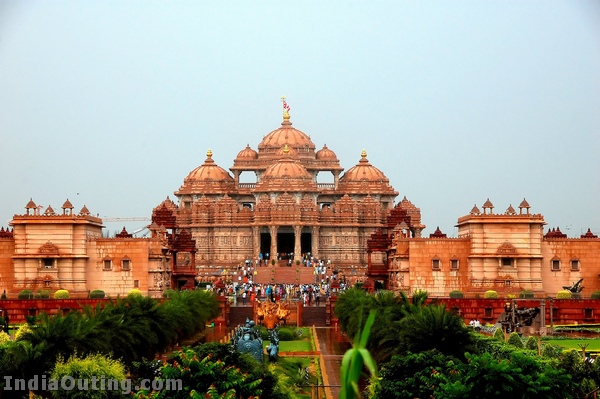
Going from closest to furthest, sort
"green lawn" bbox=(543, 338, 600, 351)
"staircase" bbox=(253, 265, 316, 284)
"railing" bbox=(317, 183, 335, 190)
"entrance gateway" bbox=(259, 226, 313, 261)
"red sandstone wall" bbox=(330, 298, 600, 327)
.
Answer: "green lawn" bbox=(543, 338, 600, 351) → "red sandstone wall" bbox=(330, 298, 600, 327) → "staircase" bbox=(253, 265, 316, 284) → "entrance gateway" bbox=(259, 226, 313, 261) → "railing" bbox=(317, 183, 335, 190)

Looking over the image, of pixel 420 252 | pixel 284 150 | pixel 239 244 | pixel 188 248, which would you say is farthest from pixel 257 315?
pixel 284 150

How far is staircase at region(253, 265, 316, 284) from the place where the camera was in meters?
95.5

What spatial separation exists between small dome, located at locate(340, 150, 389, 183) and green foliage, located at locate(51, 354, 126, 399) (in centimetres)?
8341

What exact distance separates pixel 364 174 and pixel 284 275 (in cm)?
2418

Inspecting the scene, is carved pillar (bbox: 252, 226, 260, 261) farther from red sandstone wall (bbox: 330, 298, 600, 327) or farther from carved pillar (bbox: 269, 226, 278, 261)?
red sandstone wall (bbox: 330, 298, 600, 327)

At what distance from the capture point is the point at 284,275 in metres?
97.1

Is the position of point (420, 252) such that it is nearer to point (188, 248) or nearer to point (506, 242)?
point (506, 242)

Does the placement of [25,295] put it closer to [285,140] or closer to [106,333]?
[106,333]

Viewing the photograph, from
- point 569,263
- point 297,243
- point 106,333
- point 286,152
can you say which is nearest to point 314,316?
point 569,263

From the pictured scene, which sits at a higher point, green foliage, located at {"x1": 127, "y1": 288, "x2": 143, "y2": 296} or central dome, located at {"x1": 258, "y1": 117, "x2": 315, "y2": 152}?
central dome, located at {"x1": 258, "y1": 117, "x2": 315, "y2": 152}

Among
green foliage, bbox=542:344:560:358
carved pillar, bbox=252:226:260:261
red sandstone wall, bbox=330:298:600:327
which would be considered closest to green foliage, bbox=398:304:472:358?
green foliage, bbox=542:344:560:358

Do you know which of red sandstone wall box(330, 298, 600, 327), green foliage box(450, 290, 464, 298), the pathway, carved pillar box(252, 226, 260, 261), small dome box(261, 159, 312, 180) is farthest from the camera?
small dome box(261, 159, 312, 180)

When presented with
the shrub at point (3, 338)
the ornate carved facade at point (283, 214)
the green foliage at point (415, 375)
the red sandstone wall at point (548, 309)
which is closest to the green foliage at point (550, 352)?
the green foliage at point (415, 375)

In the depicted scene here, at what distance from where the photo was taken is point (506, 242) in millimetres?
71938
